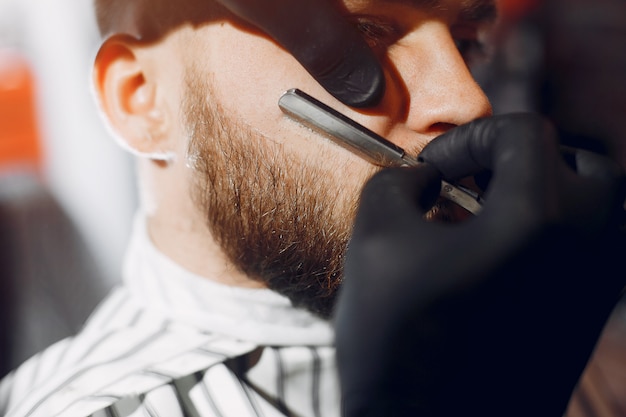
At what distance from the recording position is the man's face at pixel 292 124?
29.0 inches

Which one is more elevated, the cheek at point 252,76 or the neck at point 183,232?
the cheek at point 252,76

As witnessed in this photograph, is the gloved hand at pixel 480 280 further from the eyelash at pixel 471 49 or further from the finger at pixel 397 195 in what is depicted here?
the eyelash at pixel 471 49

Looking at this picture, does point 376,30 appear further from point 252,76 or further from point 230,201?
point 230,201

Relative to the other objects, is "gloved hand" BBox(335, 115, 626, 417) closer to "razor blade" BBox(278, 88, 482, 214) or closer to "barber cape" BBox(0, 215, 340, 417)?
"razor blade" BBox(278, 88, 482, 214)

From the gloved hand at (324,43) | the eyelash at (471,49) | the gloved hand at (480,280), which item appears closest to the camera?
the gloved hand at (480,280)

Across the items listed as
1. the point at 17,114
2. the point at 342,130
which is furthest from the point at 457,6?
the point at 17,114

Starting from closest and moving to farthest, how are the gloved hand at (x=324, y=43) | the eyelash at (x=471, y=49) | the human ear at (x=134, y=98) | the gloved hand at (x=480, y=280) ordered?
the gloved hand at (x=480, y=280) < the gloved hand at (x=324, y=43) < the human ear at (x=134, y=98) < the eyelash at (x=471, y=49)

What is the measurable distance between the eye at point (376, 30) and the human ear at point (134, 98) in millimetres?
277

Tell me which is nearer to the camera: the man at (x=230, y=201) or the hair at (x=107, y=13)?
the man at (x=230, y=201)

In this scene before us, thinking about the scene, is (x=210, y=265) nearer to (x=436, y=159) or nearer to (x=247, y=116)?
(x=247, y=116)

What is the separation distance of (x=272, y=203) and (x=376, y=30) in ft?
0.78

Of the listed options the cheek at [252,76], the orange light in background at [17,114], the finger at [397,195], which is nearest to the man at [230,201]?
the cheek at [252,76]

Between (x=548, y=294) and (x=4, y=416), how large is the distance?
0.70m

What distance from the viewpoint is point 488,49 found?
1.10 m
